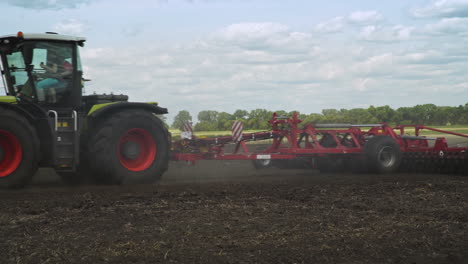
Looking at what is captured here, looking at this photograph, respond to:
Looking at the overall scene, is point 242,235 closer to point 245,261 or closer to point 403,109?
point 245,261

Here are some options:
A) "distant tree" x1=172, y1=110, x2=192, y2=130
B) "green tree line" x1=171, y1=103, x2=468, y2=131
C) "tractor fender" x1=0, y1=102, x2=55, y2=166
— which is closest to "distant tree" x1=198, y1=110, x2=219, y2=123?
"green tree line" x1=171, y1=103, x2=468, y2=131

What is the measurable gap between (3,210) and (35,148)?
1.88 metres

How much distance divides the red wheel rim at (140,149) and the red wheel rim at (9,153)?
1.83 metres

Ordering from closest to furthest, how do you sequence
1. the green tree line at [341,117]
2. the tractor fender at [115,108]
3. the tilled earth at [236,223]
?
the tilled earth at [236,223] → the tractor fender at [115,108] → the green tree line at [341,117]

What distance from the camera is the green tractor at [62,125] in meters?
8.50

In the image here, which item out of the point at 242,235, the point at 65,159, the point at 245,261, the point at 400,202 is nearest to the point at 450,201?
the point at 400,202

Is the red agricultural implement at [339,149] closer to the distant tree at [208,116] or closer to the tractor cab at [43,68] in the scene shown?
the tractor cab at [43,68]

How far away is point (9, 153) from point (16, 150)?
0.15 metres

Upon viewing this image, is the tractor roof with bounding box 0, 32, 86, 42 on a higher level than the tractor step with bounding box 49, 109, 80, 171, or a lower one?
higher

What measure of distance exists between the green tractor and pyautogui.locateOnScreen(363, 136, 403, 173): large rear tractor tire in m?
4.94

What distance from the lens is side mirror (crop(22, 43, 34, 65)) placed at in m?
8.84

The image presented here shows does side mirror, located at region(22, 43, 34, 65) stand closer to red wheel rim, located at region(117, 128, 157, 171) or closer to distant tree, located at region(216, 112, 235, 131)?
red wheel rim, located at region(117, 128, 157, 171)

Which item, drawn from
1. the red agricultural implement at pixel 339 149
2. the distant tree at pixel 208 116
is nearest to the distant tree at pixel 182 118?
the red agricultural implement at pixel 339 149

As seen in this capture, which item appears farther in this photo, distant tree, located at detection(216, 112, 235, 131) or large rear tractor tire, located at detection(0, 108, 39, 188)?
distant tree, located at detection(216, 112, 235, 131)
